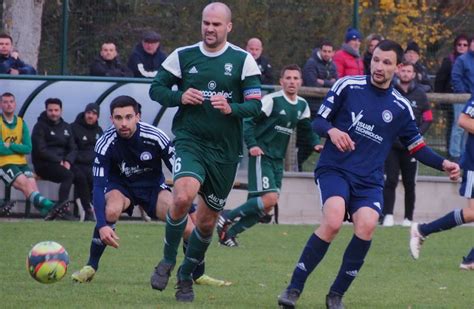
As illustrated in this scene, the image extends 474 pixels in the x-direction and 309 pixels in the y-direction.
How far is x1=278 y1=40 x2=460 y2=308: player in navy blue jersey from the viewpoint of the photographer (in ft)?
26.5

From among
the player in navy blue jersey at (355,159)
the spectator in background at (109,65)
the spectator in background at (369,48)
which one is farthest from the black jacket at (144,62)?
the player in navy blue jersey at (355,159)

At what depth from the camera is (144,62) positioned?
56.6ft

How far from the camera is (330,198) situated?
809 centimetres

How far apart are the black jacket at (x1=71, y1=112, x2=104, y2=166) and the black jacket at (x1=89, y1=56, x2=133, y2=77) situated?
43.8 inches

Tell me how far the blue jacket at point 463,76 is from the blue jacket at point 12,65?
625 cm

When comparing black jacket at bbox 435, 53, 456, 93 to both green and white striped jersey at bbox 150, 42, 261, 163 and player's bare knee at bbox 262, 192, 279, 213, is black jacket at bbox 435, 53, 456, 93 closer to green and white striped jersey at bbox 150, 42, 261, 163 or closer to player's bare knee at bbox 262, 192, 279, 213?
player's bare knee at bbox 262, 192, 279, 213

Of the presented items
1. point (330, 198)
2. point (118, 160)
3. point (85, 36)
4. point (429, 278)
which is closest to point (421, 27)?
point (85, 36)

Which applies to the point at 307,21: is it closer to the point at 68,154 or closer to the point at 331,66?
the point at 331,66

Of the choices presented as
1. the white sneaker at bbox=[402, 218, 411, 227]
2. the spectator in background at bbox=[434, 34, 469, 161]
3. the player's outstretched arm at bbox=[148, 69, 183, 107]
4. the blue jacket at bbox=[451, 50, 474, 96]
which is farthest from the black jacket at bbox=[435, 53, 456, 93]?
the player's outstretched arm at bbox=[148, 69, 183, 107]

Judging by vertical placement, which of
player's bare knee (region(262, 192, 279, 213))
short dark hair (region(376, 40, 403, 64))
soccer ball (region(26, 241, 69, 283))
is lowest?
player's bare knee (region(262, 192, 279, 213))

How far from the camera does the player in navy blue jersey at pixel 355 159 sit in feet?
26.5

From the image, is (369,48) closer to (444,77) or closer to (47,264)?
(444,77)

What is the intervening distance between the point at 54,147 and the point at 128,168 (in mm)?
6484

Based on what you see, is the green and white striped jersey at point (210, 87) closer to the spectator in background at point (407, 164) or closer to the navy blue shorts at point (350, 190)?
the navy blue shorts at point (350, 190)
